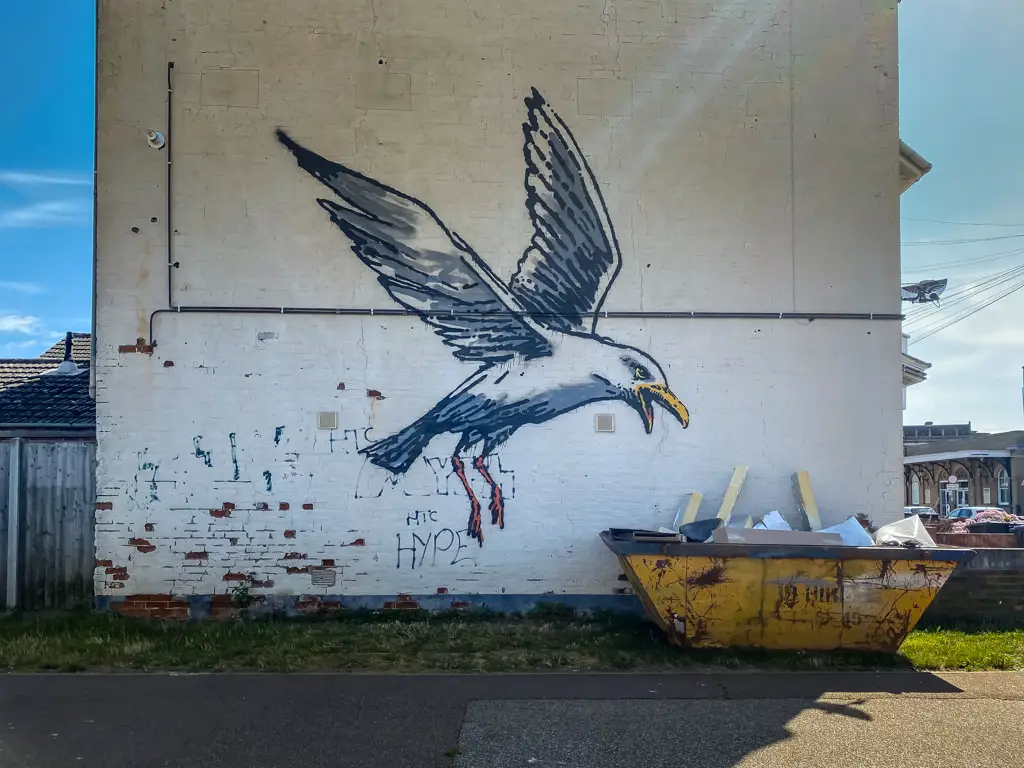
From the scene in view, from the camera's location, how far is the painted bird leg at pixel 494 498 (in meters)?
8.77

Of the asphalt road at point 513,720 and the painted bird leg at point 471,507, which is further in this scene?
the painted bird leg at point 471,507

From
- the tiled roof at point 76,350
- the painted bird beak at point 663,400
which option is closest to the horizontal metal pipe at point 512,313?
the painted bird beak at point 663,400

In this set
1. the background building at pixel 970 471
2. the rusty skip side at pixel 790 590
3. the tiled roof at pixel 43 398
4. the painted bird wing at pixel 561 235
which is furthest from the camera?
the background building at pixel 970 471

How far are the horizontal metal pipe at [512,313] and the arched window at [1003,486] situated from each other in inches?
1452

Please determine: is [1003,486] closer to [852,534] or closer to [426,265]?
[852,534]

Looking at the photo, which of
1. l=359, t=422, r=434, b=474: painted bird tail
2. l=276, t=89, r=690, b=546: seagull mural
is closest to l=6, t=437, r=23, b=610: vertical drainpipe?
l=359, t=422, r=434, b=474: painted bird tail

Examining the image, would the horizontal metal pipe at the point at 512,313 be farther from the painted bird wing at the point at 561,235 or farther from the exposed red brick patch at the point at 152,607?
the exposed red brick patch at the point at 152,607

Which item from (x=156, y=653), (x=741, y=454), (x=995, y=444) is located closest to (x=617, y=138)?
(x=741, y=454)

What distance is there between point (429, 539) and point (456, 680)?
2.43 metres

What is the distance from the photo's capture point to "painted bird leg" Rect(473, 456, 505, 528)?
8766 mm

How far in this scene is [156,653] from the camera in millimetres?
7086

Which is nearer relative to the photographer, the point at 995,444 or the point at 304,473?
the point at 304,473

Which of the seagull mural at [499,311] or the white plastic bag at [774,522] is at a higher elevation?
the seagull mural at [499,311]

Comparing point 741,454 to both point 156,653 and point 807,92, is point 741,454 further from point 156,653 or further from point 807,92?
point 156,653
